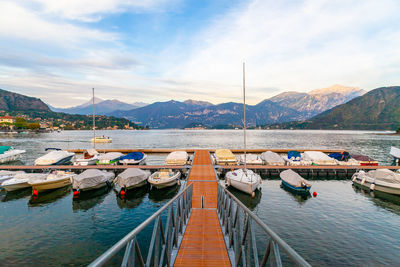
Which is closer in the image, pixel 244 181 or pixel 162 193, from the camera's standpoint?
pixel 244 181

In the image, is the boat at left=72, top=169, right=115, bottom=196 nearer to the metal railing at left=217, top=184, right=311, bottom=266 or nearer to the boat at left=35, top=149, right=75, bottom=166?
the boat at left=35, top=149, right=75, bottom=166

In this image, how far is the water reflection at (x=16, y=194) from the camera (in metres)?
24.9

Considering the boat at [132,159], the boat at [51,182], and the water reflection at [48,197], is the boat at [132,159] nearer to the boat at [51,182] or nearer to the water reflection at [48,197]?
the boat at [51,182]

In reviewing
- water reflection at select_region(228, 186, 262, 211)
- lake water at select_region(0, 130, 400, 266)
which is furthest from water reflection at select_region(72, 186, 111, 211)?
water reflection at select_region(228, 186, 262, 211)

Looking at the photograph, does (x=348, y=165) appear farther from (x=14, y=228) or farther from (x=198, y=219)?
(x=14, y=228)

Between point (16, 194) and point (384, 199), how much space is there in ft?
147

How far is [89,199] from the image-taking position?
25172 millimetres

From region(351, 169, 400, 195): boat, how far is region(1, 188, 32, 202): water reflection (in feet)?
145

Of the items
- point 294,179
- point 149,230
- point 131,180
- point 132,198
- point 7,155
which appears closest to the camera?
point 149,230

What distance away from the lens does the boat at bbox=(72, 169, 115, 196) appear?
84.9 ft

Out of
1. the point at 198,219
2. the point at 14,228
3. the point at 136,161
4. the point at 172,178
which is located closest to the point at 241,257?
the point at 198,219

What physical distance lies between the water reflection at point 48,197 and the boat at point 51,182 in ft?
1.71

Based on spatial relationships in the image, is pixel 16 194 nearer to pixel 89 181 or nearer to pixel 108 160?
pixel 89 181

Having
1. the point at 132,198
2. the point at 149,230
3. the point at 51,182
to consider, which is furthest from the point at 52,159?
the point at 149,230
